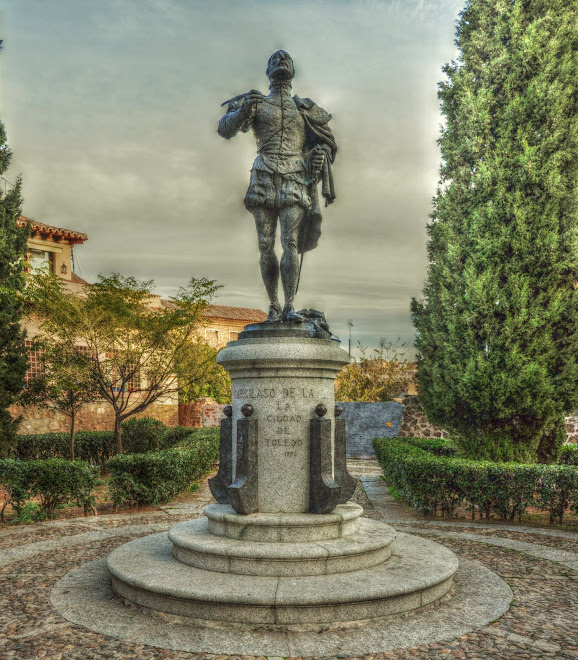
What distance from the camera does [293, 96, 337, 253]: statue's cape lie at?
609 centimetres

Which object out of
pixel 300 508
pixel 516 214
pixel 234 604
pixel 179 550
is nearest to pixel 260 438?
pixel 300 508

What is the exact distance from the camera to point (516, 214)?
36.1 feet

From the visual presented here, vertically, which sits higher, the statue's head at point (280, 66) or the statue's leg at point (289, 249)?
the statue's head at point (280, 66)

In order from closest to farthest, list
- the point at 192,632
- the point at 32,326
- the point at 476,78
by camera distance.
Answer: the point at 192,632, the point at 476,78, the point at 32,326

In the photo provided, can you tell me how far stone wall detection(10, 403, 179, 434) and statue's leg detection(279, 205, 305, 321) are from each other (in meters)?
13.0

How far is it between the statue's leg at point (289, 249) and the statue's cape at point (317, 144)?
0.80 feet

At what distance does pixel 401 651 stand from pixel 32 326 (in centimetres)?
1782

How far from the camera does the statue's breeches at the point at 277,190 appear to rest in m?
5.87

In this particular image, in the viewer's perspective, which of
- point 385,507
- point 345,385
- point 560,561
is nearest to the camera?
point 560,561

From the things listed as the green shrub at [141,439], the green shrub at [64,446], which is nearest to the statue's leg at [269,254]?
the green shrub at [64,446]

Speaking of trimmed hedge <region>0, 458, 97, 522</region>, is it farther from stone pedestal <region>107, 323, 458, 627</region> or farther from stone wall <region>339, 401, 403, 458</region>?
stone wall <region>339, 401, 403, 458</region>

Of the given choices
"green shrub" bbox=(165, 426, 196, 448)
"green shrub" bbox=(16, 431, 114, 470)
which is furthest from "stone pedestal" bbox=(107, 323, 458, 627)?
"green shrub" bbox=(165, 426, 196, 448)

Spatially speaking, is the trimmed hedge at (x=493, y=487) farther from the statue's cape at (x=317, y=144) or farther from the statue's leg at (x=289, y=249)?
the statue's cape at (x=317, y=144)

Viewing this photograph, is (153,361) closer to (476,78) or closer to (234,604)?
(476,78)
